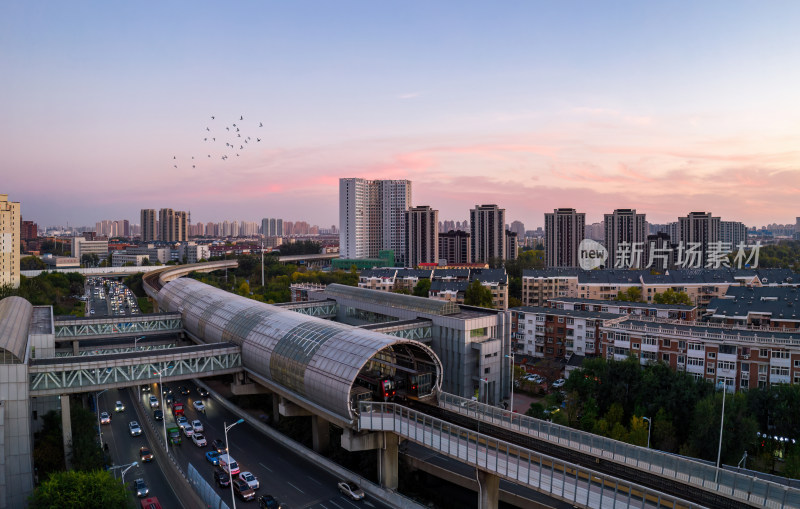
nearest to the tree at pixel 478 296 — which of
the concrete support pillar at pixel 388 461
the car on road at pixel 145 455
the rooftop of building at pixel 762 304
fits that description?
the rooftop of building at pixel 762 304

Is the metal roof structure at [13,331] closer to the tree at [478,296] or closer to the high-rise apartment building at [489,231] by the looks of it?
the tree at [478,296]

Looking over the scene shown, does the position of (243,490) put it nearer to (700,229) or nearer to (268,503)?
(268,503)

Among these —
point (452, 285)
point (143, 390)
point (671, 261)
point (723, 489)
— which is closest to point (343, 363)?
point (723, 489)

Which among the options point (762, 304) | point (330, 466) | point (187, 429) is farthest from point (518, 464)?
point (762, 304)

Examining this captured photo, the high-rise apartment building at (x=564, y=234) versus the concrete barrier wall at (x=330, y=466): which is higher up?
the high-rise apartment building at (x=564, y=234)

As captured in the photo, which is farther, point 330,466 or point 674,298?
point 674,298

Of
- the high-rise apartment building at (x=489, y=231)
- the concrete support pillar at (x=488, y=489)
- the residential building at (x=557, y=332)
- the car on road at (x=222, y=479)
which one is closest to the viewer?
the concrete support pillar at (x=488, y=489)
